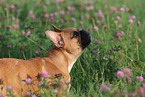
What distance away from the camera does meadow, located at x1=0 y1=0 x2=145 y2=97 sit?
321cm

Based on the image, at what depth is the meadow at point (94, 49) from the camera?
10.5 ft

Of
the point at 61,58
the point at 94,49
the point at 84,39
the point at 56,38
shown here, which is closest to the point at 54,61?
the point at 61,58

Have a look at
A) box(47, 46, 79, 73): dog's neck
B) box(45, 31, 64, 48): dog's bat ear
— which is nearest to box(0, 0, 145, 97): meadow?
box(47, 46, 79, 73): dog's neck

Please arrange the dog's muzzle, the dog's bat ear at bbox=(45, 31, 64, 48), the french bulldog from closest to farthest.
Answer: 1. the french bulldog
2. the dog's bat ear at bbox=(45, 31, 64, 48)
3. the dog's muzzle

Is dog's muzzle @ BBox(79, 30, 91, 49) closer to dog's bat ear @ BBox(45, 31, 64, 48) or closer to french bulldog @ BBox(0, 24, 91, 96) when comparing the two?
french bulldog @ BBox(0, 24, 91, 96)

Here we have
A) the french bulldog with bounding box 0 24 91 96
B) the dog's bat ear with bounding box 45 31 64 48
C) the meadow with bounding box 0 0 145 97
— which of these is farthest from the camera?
the dog's bat ear with bounding box 45 31 64 48

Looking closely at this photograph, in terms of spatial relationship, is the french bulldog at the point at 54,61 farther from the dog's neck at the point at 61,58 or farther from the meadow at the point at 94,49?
the meadow at the point at 94,49

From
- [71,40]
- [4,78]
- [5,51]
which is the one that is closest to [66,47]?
[71,40]

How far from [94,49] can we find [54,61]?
1.16 metres

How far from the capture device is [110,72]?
13.2 ft

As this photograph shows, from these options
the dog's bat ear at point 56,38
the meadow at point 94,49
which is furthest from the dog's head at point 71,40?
the meadow at point 94,49

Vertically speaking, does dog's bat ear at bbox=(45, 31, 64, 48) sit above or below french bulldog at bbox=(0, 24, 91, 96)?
above

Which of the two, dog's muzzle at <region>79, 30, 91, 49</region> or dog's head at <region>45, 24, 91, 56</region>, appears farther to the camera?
dog's muzzle at <region>79, 30, 91, 49</region>

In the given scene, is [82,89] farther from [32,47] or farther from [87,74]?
[32,47]
